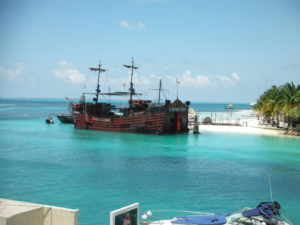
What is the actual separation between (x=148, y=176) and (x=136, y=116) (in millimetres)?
27709

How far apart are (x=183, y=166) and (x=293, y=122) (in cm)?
3300

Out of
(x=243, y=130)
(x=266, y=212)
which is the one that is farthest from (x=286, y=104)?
(x=266, y=212)

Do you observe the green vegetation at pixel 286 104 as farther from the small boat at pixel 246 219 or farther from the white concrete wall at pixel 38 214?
the white concrete wall at pixel 38 214

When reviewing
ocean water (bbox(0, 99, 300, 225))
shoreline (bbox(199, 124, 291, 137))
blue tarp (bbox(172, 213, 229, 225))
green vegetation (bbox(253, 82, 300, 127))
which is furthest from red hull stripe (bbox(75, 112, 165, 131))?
blue tarp (bbox(172, 213, 229, 225))

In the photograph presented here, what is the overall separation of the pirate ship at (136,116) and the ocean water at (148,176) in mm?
9300

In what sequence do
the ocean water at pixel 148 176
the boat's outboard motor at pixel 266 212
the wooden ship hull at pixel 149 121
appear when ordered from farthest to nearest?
1. the wooden ship hull at pixel 149 121
2. the ocean water at pixel 148 176
3. the boat's outboard motor at pixel 266 212

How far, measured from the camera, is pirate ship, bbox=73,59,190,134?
47594 millimetres

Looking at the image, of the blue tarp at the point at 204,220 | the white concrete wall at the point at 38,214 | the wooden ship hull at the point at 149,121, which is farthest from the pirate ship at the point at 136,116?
the white concrete wall at the point at 38,214

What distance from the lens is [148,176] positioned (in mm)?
21797

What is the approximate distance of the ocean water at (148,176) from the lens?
16328 millimetres

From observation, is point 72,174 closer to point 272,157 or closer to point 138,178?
point 138,178

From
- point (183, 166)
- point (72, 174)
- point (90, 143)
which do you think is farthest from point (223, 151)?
point (72, 174)

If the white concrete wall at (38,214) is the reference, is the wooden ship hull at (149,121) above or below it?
above

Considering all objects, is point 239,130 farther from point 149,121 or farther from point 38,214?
point 38,214
